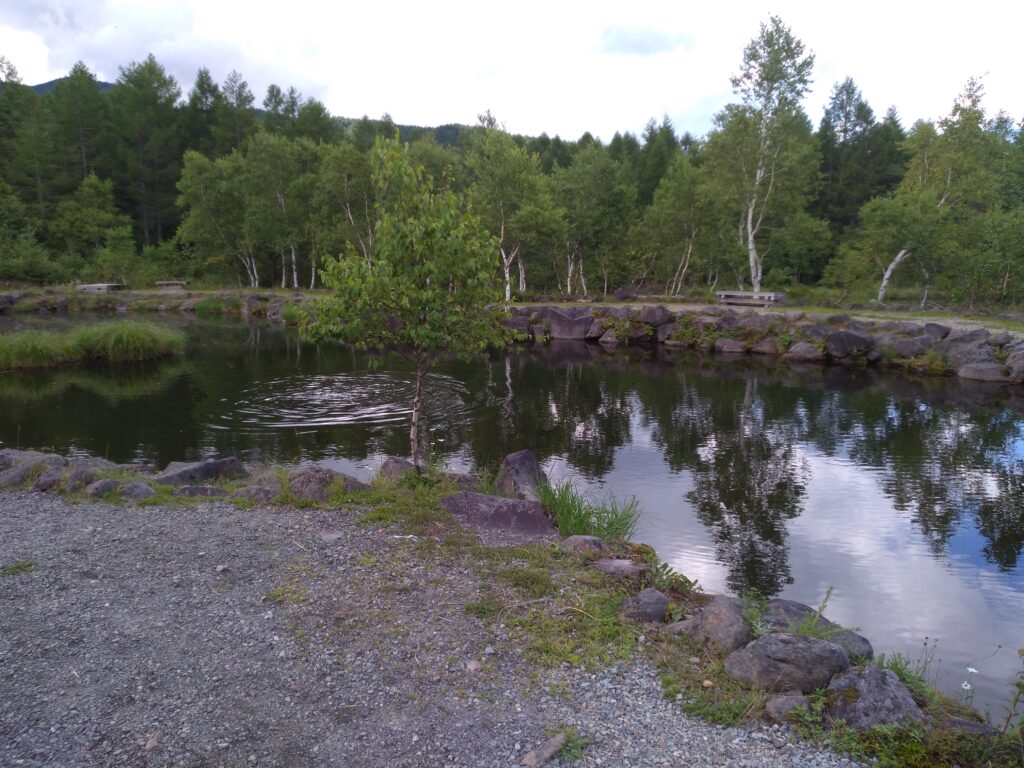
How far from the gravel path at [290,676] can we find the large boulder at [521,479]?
3406 mm

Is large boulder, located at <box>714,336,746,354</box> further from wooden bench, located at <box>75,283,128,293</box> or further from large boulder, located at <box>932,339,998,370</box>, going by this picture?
wooden bench, located at <box>75,283,128,293</box>

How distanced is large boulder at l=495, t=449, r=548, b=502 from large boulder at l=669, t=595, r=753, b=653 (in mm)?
4631

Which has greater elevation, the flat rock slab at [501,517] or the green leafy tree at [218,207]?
the green leafy tree at [218,207]

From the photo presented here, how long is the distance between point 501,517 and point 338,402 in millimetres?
13188

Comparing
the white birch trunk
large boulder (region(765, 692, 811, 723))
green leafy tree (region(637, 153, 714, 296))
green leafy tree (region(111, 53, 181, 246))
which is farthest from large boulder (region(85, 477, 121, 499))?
green leafy tree (region(111, 53, 181, 246))

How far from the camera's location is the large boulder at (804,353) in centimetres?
3095

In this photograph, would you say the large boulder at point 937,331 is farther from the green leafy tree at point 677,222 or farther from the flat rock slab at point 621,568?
the flat rock slab at point 621,568

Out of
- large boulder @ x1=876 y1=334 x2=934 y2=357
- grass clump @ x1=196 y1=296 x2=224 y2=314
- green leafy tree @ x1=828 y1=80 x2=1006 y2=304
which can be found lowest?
large boulder @ x1=876 y1=334 x2=934 y2=357

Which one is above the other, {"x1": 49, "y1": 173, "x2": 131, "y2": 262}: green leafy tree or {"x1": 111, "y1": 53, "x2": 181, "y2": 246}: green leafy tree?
{"x1": 111, "y1": 53, "x2": 181, "y2": 246}: green leafy tree

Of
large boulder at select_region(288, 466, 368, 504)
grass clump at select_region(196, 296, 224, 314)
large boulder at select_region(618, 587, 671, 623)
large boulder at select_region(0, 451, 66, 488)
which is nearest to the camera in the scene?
large boulder at select_region(618, 587, 671, 623)

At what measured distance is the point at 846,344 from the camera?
1190 inches

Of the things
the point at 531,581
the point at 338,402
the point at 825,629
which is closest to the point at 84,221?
the point at 338,402

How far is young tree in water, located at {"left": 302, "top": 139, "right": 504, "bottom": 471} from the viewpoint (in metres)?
10.7

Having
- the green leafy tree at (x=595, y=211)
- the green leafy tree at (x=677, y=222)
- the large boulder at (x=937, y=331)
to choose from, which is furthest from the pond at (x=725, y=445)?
the green leafy tree at (x=595, y=211)
